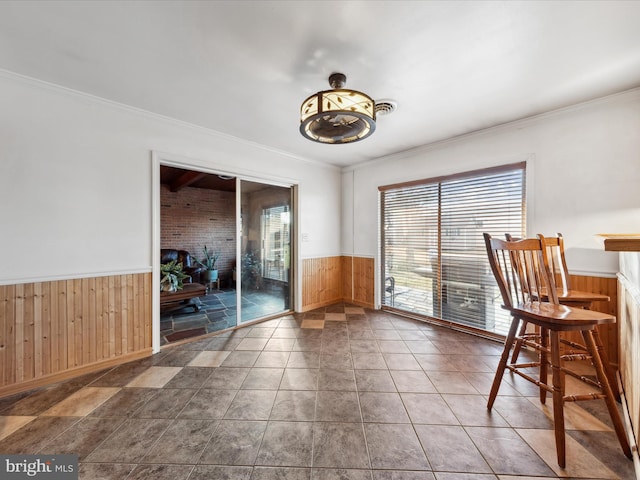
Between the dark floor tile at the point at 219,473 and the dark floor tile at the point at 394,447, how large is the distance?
0.67 metres

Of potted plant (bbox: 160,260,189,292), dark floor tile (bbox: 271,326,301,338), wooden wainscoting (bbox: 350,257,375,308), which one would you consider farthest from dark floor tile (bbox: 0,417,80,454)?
wooden wainscoting (bbox: 350,257,375,308)

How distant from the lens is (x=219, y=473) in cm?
125

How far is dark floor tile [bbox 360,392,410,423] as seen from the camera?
1.62m

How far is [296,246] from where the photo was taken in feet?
12.9

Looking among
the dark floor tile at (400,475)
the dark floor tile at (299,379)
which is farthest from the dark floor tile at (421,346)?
the dark floor tile at (400,475)

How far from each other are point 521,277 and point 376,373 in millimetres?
1383

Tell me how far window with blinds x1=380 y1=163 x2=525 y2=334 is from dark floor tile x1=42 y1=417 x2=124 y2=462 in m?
3.49

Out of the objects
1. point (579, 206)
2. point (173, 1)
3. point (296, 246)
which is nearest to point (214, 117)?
point (173, 1)

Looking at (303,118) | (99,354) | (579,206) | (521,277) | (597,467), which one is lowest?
(597,467)

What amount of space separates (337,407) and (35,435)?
1.90 m

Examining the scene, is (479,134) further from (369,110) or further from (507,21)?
(369,110)

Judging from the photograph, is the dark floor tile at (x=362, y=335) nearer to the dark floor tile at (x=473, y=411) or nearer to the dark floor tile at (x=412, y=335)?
the dark floor tile at (x=412, y=335)

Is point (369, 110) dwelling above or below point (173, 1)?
below

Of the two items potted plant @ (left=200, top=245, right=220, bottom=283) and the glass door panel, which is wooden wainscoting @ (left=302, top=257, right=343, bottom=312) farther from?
potted plant @ (left=200, top=245, right=220, bottom=283)
